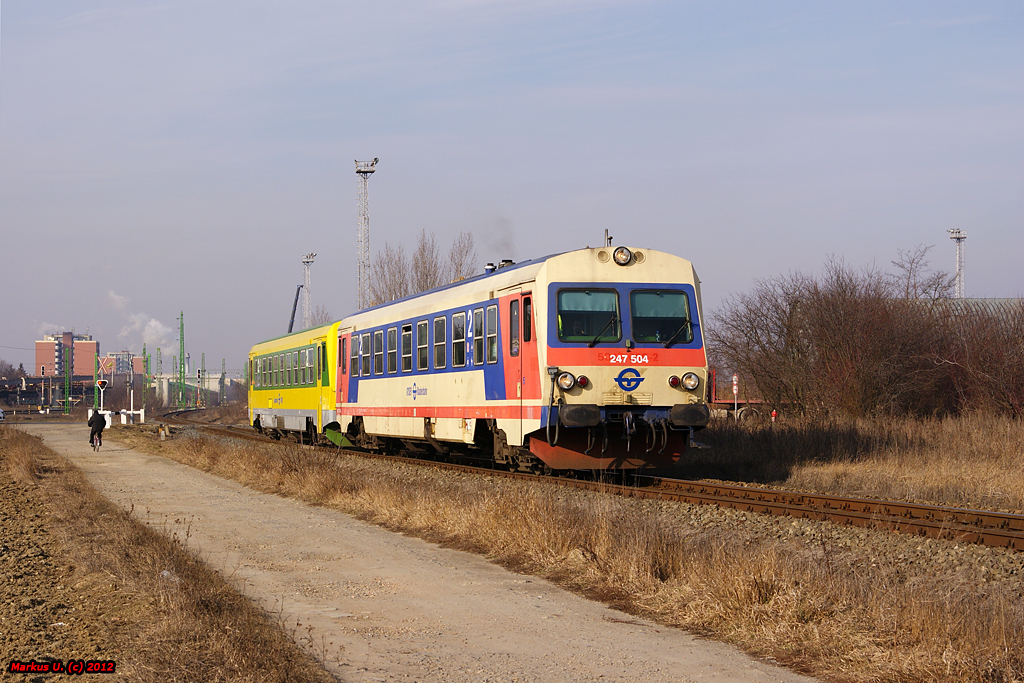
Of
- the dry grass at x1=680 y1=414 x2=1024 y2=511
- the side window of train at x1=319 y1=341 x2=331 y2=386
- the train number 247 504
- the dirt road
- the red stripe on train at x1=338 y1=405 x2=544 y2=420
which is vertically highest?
the side window of train at x1=319 y1=341 x2=331 y2=386

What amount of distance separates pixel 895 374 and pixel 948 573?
18.5 m

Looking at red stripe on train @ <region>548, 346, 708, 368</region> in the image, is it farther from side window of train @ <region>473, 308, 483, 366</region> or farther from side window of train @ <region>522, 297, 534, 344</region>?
side window of train @ <region>473, 308, 483, 366</region>

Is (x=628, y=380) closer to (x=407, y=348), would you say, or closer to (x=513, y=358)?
(x=513, y=358)

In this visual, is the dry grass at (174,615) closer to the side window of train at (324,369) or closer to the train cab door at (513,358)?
the train cab door at (513,358)

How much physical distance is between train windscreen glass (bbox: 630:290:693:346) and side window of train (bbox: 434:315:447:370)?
4.48 meters

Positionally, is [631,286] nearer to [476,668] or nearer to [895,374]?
[476,668]

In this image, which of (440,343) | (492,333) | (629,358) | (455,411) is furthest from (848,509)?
(440,343)

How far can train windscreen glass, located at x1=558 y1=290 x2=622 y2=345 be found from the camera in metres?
15.3

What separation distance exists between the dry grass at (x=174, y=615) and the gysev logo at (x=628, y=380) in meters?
6.52

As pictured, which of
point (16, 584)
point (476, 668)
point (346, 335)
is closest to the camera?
point (476, 668)

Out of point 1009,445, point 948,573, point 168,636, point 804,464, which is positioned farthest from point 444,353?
point 168,636

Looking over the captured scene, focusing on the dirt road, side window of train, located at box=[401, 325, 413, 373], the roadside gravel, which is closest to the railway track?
the dirt road

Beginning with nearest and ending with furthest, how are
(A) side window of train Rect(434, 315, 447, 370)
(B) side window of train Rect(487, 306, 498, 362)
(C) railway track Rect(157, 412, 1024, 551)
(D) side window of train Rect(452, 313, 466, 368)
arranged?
(C) railway track Rect(157, 412, 1024, 551) < (B) side window of train Rect(487, 306, 498, 362) < (D) side window of train Rect(452, 313, 466, 368) < (A) side window of train Rect(434, 315, 447, 370)

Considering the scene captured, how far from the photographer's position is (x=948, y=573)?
29.2ft
